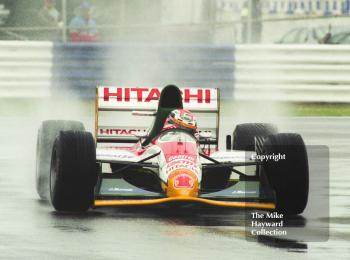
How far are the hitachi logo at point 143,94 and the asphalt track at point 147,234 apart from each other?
3.73 ft

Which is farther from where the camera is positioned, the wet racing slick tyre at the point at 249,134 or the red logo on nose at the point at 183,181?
the wet racing slick tyre at the point at 249,134

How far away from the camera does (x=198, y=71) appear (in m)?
22.3

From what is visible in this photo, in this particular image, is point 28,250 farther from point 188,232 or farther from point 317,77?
point 317,77

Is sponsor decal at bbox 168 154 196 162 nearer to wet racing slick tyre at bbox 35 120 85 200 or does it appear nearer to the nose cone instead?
the nose cone

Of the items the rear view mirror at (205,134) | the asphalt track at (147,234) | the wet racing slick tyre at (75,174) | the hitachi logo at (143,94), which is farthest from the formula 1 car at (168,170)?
the hitachi logo at (143,94)

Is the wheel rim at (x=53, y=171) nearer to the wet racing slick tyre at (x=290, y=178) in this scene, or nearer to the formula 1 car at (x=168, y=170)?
the formula 1 car at (x=168, y=170)

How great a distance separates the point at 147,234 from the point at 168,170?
3.10 feet

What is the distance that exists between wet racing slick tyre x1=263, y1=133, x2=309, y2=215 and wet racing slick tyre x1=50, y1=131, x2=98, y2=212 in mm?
1358

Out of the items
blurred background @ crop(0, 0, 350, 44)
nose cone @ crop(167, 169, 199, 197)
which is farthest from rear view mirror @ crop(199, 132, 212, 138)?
blurred background @ crop(0, 0, 350, 44)

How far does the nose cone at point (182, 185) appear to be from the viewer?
33.3 ft

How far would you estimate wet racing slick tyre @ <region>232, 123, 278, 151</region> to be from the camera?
1233cm

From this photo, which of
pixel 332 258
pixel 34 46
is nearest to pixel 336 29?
pixel 34 46

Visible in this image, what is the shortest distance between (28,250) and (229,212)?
8.16ft

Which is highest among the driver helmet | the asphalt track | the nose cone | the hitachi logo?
the hitachi logo
